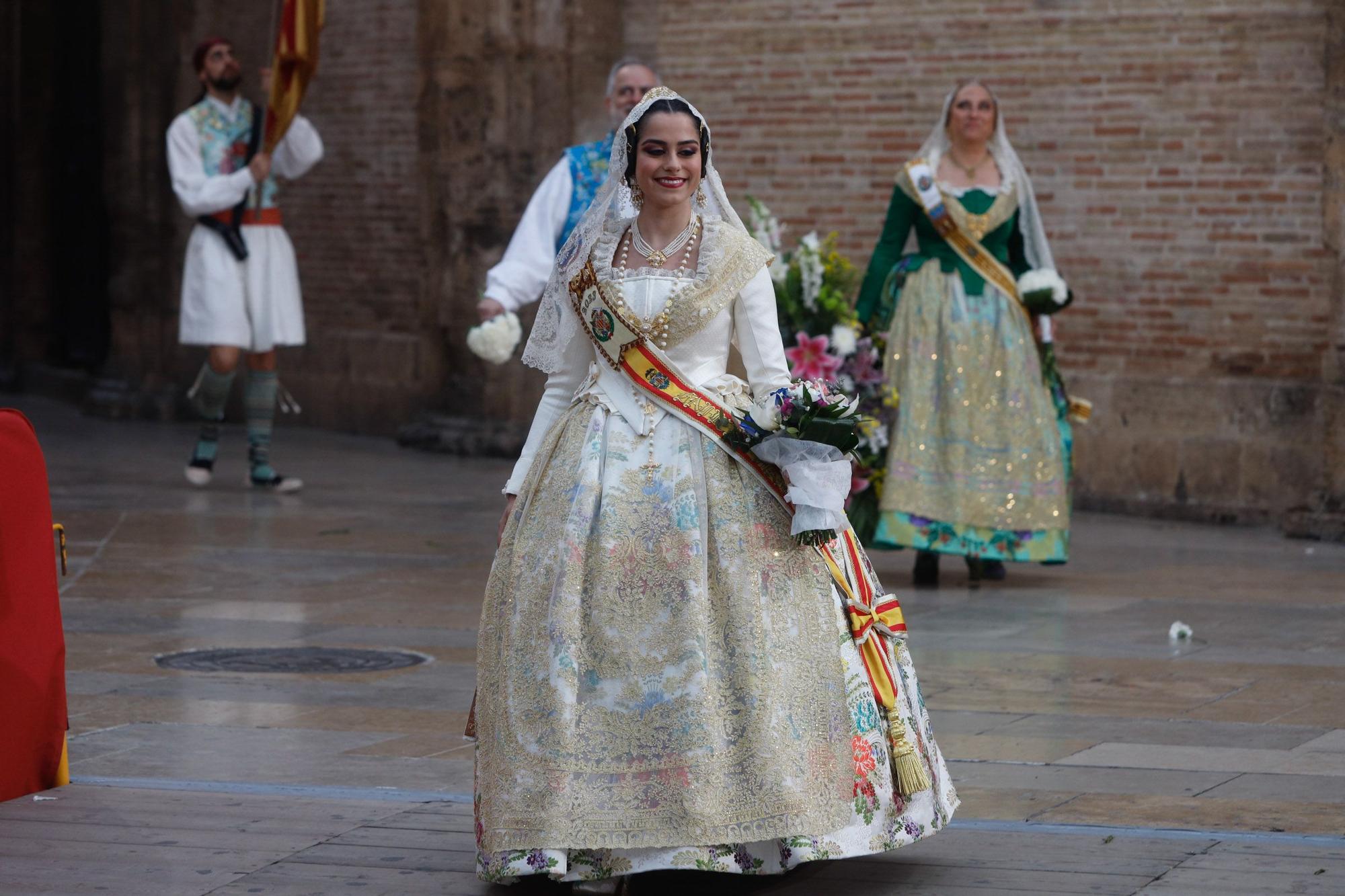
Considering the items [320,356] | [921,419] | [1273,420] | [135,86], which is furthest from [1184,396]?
[135,86]

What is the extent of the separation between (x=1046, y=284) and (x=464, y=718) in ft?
11.8

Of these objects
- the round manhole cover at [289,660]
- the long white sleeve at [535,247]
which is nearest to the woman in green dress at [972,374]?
the long white sleeve at [535,247]

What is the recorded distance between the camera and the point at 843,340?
881cm

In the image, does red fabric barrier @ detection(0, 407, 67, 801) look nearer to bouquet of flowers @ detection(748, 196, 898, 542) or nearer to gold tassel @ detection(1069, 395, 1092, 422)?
bouquet of flowers @ detection(748, 196, 898, 542)

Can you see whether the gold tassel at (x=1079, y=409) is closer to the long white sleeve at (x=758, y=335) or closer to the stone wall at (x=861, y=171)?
the stone wall at (x=861, y=171)

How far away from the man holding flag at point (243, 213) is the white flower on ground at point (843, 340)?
4055mm

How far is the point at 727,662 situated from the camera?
434 centimetres

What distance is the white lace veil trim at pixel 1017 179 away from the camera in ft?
29.5

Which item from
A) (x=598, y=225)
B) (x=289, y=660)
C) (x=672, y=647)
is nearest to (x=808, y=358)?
(x=289, y=660)

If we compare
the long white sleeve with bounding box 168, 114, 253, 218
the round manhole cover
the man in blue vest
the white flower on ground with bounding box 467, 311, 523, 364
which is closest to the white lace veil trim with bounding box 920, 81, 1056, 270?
the man in blue vest

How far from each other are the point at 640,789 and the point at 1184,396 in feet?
25.6

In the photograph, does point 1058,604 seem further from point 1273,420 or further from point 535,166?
point 535,166

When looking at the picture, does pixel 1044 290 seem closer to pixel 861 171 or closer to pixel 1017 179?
pixel 1017 179

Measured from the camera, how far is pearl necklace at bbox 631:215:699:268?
4715 mm
